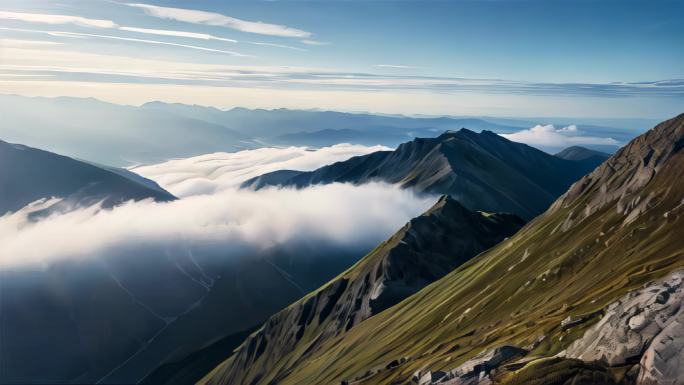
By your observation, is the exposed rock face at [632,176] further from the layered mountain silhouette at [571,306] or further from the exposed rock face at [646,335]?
the exposed rock face at [646,335]

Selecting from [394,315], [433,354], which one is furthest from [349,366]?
[433,354]

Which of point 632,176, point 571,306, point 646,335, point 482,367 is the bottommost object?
point 482,367

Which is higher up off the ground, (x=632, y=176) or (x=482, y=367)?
(x=632, y=176)

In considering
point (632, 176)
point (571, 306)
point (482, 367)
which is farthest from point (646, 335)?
point (632, 176)

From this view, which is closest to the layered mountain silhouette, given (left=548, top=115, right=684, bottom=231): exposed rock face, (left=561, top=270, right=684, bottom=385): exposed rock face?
(left=561, top=270, right=684, bottom=385): exposed rock face

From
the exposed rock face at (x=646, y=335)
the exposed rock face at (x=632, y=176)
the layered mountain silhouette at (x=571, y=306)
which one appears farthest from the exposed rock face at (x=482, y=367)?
the exposed rock face at (x=632, y=176)

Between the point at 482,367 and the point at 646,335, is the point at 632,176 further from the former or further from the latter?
the point at 482,367
